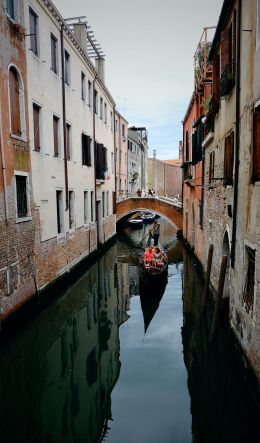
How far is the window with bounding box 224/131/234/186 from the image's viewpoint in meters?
6.92

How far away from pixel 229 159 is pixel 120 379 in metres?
5.12

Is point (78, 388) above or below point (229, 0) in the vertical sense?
below

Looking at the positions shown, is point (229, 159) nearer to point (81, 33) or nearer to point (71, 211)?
point (71, 211)

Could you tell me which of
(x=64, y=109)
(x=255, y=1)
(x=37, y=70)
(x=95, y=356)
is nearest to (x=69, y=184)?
(x=64, y=109)

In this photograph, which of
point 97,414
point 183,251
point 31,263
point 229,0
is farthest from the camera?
point 183,251

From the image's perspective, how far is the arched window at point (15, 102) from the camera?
24.4 ft

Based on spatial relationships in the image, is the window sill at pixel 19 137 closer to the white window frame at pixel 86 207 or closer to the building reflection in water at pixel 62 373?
the building reflection in water at pixel 62 373

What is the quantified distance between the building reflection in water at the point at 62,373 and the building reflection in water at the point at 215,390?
148 centimetres

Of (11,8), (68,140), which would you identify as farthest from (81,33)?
(11,8)

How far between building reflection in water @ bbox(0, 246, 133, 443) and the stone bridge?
11.9 meters

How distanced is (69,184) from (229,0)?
737 cm

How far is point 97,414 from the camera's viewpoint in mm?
5164

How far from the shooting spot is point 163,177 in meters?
48.5

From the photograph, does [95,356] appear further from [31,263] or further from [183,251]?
[183,251]
